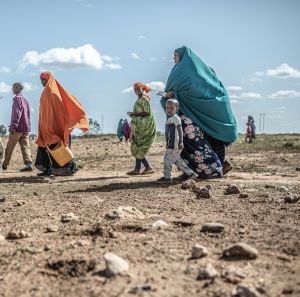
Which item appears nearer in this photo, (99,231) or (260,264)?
(260,264)

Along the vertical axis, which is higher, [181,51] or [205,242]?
[181,51]

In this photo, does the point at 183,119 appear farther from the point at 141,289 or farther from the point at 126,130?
the point at 126,130

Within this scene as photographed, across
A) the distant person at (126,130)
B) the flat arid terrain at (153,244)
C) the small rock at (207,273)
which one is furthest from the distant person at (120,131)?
the small rock at (207,273)

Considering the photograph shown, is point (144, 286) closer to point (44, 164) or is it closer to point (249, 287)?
point (249, 287)

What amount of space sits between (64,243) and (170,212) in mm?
1566

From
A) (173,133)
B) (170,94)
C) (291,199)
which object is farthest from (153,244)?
(170,94)

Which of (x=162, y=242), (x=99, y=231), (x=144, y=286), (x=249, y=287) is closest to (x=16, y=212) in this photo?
(x=99, y=231)

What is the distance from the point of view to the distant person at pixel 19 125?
10.2 meters

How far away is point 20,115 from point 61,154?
180cm

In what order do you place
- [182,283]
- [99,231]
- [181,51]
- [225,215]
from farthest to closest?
[181,51]
[225,215]
[99,231]
[182,283]

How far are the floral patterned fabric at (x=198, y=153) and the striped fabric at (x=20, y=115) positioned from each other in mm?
3971

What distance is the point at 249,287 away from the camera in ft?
8.41

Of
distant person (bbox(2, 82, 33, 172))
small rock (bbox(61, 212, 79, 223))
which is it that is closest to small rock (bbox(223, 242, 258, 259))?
small rock (bbox(61, 212, 79, 223))

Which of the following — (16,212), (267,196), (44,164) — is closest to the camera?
(16,212)
